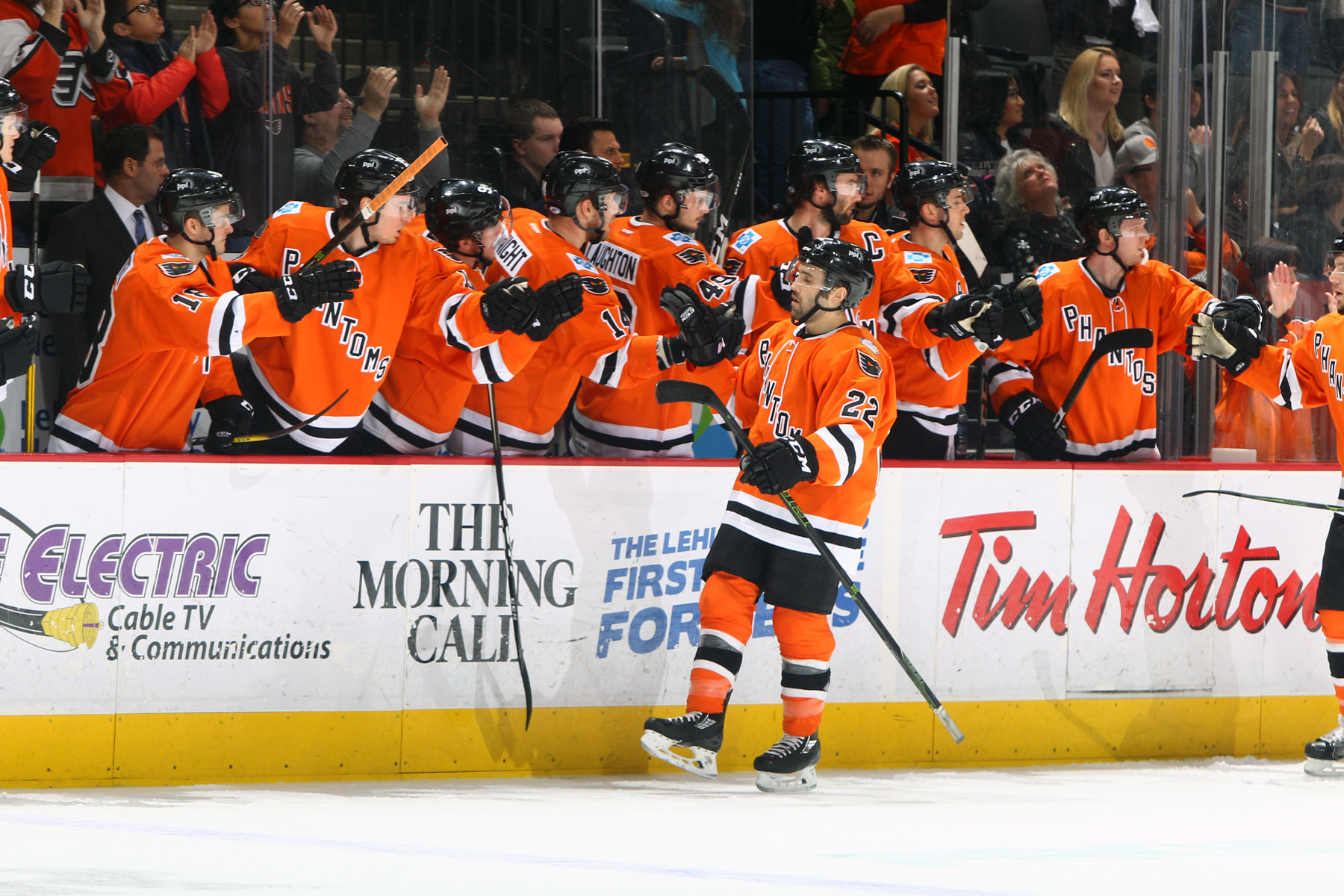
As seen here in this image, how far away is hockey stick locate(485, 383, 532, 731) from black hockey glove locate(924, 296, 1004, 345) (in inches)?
61.2

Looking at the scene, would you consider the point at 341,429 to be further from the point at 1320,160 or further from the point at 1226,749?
the point at 1320,160

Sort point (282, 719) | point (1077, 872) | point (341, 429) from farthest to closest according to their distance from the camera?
point (341, 429), point (282, 719), point (1077, 872)

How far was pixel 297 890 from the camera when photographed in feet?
11.2

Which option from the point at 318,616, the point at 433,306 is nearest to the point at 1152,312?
the point at 433,306

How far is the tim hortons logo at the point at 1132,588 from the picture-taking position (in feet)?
19.0

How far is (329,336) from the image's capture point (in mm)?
5242

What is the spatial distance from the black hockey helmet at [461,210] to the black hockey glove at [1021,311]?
67.0 inches

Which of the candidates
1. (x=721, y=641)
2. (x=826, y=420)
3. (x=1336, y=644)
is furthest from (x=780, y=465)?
(x=1336, y=644)

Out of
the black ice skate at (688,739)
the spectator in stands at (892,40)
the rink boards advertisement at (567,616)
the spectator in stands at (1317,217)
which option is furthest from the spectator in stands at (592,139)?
the spectator in stands at (1317,217)

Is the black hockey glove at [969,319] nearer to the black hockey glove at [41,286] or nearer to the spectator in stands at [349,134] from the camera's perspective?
the spectator in stands at [349,134]

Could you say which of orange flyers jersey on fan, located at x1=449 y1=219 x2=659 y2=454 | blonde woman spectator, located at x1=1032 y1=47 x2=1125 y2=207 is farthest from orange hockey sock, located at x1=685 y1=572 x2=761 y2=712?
blonde woman spectator, located at x1=1032 y1=47 x2=1125 y2=207

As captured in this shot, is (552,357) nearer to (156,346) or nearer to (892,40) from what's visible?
(156,346)

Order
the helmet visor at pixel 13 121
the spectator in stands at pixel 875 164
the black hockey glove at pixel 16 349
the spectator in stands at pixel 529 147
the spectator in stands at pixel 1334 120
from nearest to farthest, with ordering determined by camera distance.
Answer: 1. the black hockey glove at pixel 16 349
2. the helmet visor at pixel 13 121
3. the spectator in stands at pixel 529 147
4. the spectator in stands at pixel 875 164
5. the spectator in stands at pixel 1334 120

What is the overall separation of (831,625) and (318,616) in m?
1.66
